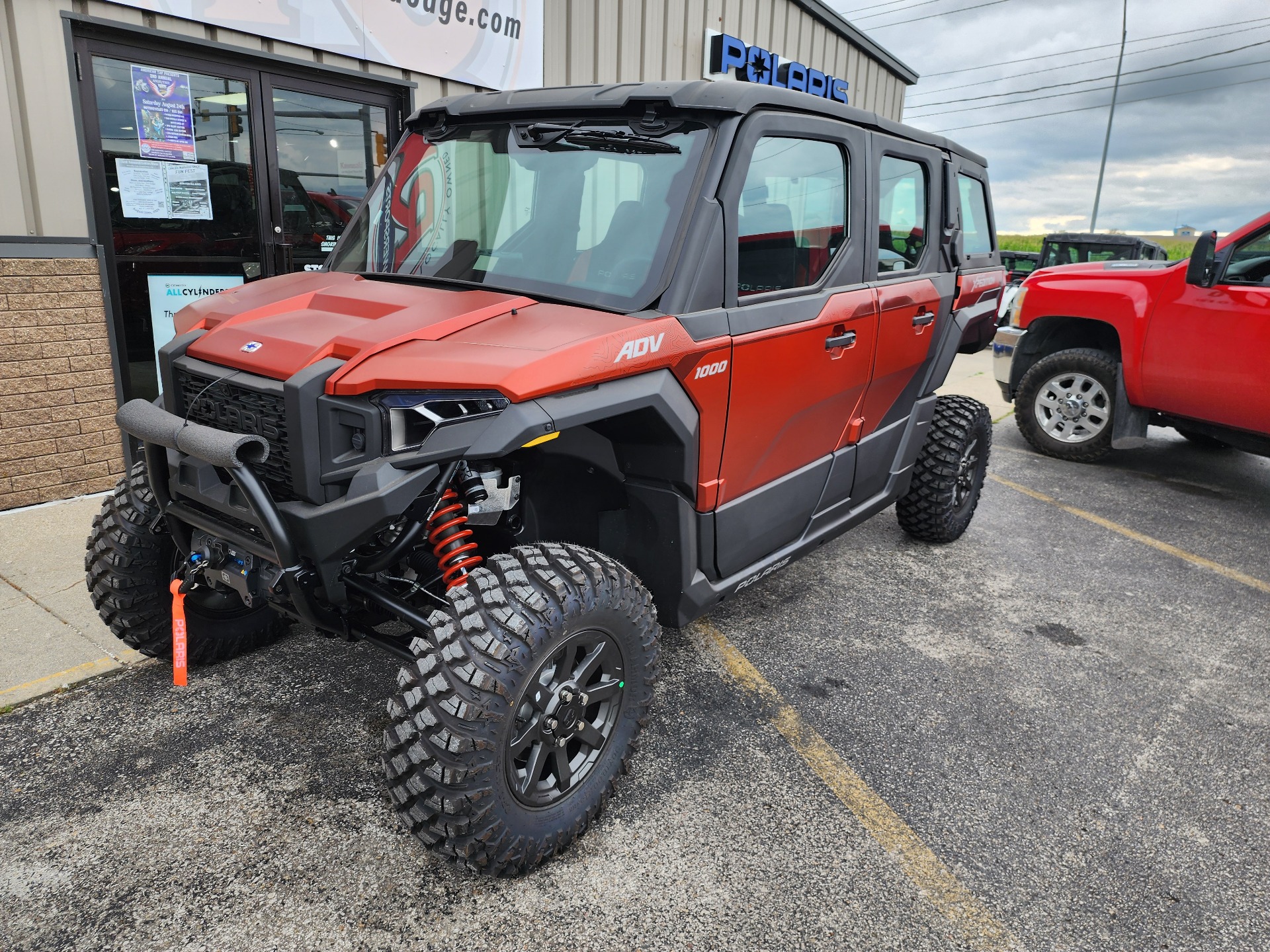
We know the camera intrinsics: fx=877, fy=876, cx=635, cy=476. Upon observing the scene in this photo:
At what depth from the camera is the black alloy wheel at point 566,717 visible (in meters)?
2.38

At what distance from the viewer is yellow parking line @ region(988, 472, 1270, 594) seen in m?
4.99

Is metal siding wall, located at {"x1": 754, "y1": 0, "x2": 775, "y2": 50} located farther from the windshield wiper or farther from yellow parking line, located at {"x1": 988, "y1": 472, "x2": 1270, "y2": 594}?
the windshield wiper

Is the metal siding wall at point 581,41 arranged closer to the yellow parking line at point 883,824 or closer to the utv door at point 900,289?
the utv door at point 900,289

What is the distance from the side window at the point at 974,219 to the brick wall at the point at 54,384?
5.02 m

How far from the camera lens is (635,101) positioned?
113 inches

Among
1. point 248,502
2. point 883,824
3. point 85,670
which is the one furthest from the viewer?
point 85,670

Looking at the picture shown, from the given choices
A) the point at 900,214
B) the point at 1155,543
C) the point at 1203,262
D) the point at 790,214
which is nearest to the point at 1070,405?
the point at 1203,262

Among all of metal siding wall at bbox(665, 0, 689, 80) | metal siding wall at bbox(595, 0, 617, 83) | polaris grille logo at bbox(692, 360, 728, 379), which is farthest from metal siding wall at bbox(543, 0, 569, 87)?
polaris grille logo at bbox(692, 360, 728, 379)

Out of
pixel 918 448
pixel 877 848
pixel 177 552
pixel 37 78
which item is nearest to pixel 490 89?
pixel 37 78

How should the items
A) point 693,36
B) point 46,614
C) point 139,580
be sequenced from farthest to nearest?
point 693,36 < point 46,614 < point 139,580

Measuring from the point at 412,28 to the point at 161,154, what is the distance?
6.85 ft

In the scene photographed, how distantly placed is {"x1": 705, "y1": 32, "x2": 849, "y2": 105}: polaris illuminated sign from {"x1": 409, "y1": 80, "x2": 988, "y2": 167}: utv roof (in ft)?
19.5

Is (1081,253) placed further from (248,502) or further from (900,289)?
(248,502)

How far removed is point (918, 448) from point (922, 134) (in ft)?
5.11
